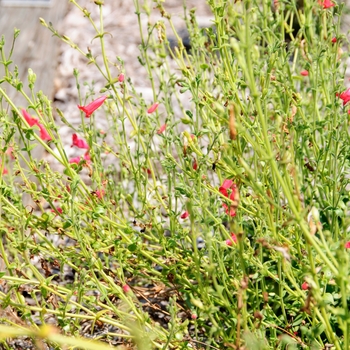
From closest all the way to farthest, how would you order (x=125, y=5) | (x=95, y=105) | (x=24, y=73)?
(x=95, y=105) → (x=24, y=73) → (x=125, y=5)

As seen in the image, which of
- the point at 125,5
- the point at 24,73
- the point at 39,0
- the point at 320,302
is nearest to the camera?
the point at 320,302

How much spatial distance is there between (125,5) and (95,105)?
3.98 metres

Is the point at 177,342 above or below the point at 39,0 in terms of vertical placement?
below

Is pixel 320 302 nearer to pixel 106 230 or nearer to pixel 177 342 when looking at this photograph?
pixel 177 342

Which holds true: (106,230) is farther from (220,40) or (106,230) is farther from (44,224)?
(220,40)

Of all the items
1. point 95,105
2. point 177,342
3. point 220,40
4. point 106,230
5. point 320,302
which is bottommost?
point 177,342

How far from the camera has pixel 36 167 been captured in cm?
236

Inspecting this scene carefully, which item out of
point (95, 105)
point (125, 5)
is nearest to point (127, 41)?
point (125, 5)

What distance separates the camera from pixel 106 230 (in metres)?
2.59

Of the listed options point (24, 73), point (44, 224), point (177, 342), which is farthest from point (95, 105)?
point (24, 73)

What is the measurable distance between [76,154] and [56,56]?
1264 millimetres

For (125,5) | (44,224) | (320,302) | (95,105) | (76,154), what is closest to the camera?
(320,302)

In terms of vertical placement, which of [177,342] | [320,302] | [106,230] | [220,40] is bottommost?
[177,342]

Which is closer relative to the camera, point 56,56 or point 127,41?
point 56,56
